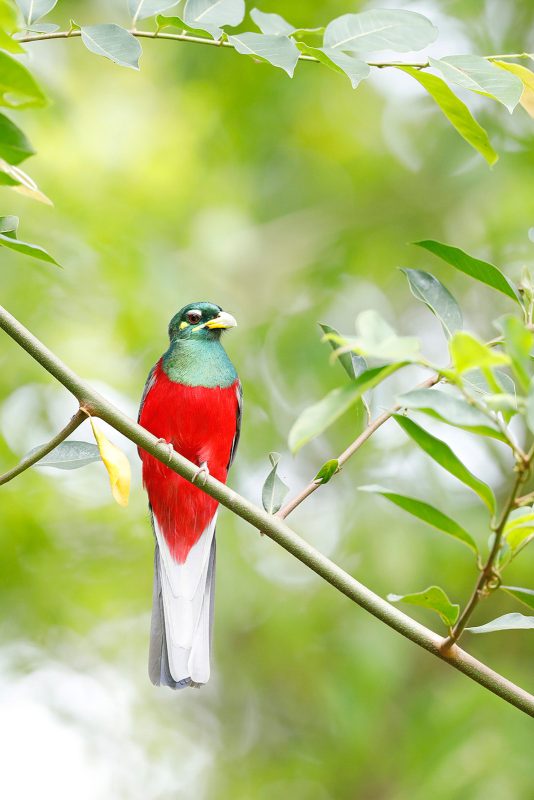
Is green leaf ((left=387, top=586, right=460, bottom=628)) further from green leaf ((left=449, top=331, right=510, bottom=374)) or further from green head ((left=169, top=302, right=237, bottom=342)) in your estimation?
green head ((left=169, top=302, right=237, bottom=342))

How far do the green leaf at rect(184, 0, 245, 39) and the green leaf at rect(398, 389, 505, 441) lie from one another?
0.99m

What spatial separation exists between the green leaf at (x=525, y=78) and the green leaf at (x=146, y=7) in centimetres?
67

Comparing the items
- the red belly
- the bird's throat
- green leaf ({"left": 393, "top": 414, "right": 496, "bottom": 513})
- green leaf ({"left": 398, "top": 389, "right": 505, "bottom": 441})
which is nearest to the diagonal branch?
green leaf ({"left": 393, "top": 414, "right": 496, "bottom": 513})

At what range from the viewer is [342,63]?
1.87m

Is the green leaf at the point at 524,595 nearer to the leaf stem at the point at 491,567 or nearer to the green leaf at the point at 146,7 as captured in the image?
the leaf stem at the point at 491,567

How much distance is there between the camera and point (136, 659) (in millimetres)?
7395

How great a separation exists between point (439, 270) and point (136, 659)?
348cm

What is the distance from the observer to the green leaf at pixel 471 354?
1.25 meters

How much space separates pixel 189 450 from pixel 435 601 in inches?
79.0

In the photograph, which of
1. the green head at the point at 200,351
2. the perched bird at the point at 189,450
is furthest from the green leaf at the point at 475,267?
the green head at the point at 200,351

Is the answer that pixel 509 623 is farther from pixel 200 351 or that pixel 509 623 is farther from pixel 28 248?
pixel 200 351

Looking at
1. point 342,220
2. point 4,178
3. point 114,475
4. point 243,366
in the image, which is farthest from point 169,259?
point 4,178

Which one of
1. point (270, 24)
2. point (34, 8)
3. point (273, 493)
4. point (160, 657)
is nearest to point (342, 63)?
point (270, 24)

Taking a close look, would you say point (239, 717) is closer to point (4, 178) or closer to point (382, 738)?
point (382, 738)
